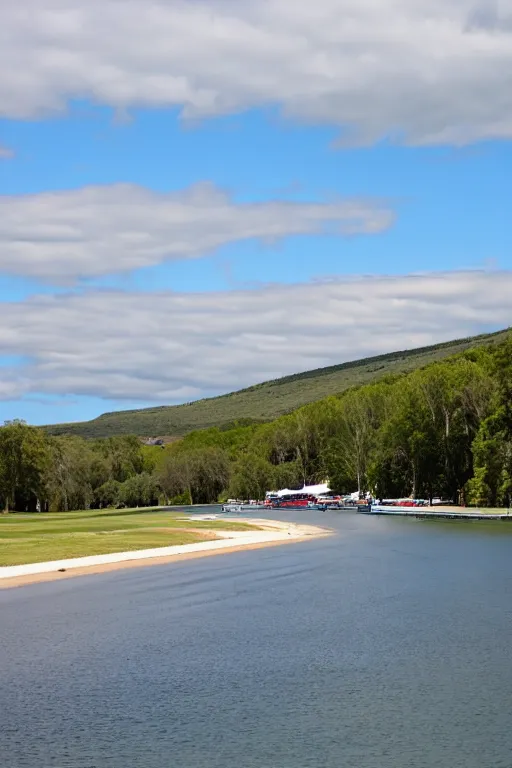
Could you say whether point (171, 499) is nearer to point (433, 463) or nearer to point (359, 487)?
point (359, 487)

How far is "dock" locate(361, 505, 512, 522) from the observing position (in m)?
102

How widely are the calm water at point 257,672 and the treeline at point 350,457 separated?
251 feet

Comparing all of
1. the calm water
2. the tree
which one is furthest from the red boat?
the calm water

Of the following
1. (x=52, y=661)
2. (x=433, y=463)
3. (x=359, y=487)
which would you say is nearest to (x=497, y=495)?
(x=433, y=463)

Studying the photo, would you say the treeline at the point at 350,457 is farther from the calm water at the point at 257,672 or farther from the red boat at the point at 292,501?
the calm water at the point at 257,672

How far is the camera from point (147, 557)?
53562 millimetres

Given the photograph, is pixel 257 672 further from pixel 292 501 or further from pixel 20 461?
pixel 20 461

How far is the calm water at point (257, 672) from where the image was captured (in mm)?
17922

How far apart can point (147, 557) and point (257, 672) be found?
29823 millimetres

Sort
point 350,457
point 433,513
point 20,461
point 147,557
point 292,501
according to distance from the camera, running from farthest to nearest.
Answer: point 350,457, point 20,461, point 292,501, point 433,513, point 147,557

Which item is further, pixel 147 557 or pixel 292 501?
pixel 292 501

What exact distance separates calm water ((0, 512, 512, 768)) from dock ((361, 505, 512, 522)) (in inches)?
2298

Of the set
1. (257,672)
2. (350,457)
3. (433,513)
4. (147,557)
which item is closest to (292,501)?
(350,457)

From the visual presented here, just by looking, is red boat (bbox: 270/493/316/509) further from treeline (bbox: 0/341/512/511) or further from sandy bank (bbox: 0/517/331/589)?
sandy bank (bbox: 0/517/331/589)
